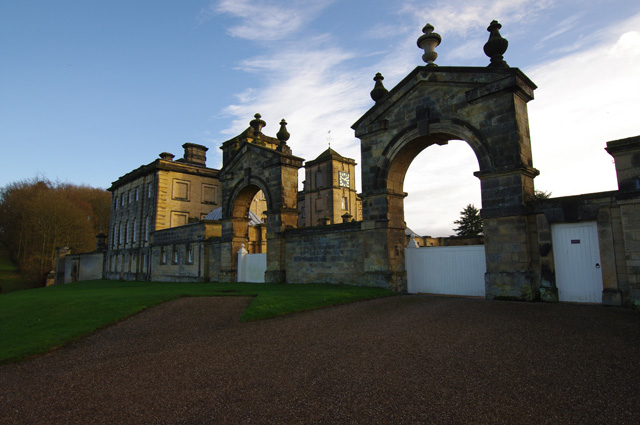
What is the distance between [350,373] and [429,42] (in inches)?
463

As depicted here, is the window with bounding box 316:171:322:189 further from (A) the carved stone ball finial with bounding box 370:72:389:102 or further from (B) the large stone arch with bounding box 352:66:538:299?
(B) the large stone arch with bounding box 352:66:538:299

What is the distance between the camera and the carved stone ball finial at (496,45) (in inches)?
434

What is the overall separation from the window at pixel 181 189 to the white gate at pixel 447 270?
82.1ft

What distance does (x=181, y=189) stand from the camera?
109ft

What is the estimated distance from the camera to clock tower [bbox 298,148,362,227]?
46.6m

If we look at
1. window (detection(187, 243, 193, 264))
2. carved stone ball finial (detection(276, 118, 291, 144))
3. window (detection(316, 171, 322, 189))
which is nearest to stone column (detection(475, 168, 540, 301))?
carved stone ball finial (detection(276, 118, 291, 144))

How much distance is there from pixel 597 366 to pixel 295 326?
4.77 m

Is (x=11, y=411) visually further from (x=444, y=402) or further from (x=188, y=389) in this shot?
(x=444, y=402)

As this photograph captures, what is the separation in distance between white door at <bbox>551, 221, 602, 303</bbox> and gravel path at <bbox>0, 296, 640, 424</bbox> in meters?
1.16

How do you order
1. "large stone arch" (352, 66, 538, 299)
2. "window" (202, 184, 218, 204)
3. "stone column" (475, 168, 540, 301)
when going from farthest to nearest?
"window" (202, 184, 218, 204), "large stone arch" (352, 66, 538, 299), "stone column" (475, 168, 540, 301)

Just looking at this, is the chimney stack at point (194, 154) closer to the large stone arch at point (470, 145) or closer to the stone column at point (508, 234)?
the large stone arch at point (470, 145)

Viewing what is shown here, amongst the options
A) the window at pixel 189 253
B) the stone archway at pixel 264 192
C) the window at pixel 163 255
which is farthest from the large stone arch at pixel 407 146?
the window at pixel 163 255

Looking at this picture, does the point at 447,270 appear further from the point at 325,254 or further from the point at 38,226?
the point at 38,226

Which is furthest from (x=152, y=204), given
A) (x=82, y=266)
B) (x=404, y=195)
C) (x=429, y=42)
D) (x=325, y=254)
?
(x=429, y=42)
